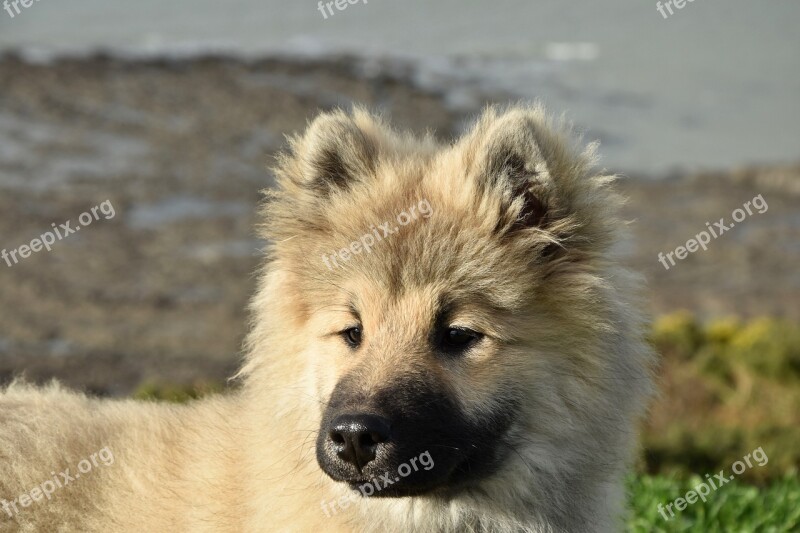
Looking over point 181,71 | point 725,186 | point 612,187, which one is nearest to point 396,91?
point 181,71

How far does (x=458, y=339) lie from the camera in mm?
3984

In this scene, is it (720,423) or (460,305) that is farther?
(720,423)

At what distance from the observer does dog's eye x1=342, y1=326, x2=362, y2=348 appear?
13.5ft

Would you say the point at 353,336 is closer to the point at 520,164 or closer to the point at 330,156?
the point at 330,156

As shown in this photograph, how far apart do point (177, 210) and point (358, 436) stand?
1349 centimetres

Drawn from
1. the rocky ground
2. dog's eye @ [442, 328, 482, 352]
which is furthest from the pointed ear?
the rocky ground

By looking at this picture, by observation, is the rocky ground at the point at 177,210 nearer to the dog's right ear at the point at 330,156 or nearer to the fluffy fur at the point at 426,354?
the dog's right ear at the point at 330,156

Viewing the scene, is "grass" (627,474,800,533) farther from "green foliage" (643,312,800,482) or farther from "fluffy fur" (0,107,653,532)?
"green foliage" (643,312,800,482)

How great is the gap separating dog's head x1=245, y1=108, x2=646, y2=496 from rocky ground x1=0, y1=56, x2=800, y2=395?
710 centimetres

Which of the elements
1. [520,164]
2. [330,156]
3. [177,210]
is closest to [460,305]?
[520,164]

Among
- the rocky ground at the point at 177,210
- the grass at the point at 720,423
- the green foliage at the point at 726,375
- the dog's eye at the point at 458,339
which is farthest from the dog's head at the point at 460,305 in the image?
the rocky ground at the point at 177,210

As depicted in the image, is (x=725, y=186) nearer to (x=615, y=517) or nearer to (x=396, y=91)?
(x=396, y=91)

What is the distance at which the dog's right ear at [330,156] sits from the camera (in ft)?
14.4

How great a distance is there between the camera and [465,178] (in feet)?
13.9
